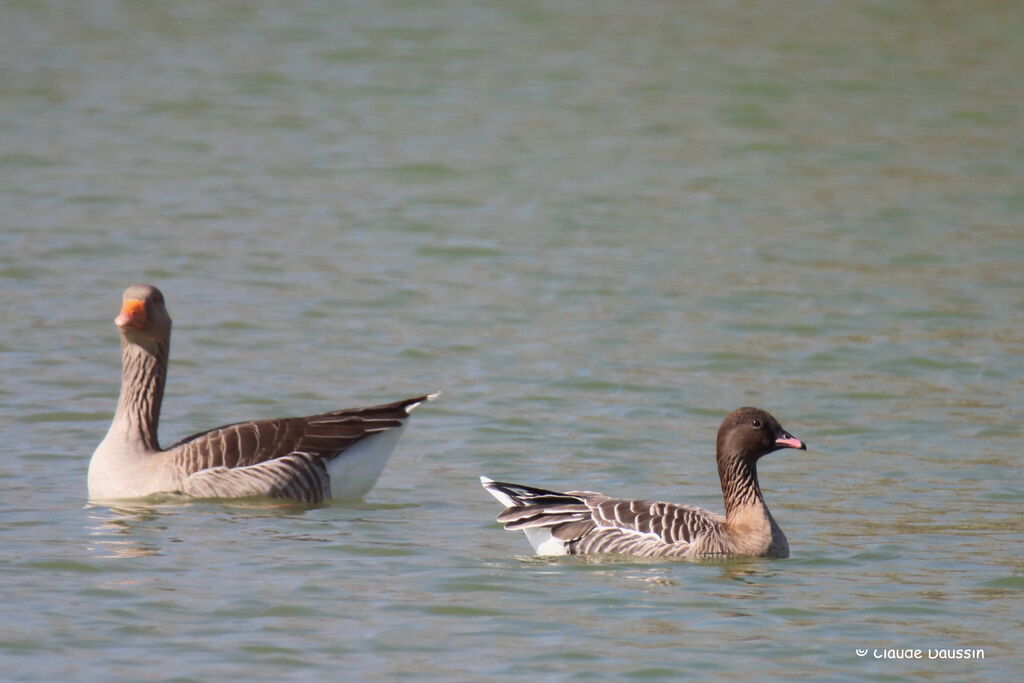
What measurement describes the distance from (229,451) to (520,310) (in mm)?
7206

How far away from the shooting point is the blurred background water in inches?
391

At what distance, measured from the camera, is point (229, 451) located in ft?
41.9

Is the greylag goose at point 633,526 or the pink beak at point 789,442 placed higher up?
the pink beak at point 789,442

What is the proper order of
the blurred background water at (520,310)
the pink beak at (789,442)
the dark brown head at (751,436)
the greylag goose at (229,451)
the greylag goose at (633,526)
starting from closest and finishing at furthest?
the blurred background water at (520,310) < the greylag goose at (633,526) < the pink beak at (789,442) < the dark brown head at (751,436) < the greylag goose at (229,451)

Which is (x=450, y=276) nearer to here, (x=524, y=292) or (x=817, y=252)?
(x=524, y=292)

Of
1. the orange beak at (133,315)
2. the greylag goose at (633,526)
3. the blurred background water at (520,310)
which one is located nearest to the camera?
the blurred background water at (520,310)

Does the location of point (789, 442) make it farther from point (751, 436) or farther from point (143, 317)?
point (143, 317)

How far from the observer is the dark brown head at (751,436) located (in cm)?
1159

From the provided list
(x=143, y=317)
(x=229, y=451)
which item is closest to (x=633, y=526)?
(x=229, y=451)

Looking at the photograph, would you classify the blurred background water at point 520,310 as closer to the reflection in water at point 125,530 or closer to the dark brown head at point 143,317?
the reflection in water at point 125,530

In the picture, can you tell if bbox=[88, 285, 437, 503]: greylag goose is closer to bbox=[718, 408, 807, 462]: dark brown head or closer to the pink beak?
bbox=[718, 408, 807, 462]: dark brown head

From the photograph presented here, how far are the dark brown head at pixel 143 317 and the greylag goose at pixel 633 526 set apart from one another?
316 centimetres

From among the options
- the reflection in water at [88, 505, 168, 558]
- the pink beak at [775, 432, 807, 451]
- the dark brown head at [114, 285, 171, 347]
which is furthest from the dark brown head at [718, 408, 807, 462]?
the dark brown head at [114, 285, 171, 347]

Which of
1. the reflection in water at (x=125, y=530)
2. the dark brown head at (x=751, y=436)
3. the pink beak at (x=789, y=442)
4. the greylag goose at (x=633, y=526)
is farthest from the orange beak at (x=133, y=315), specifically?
the pink beak at (x=789, y=442)
